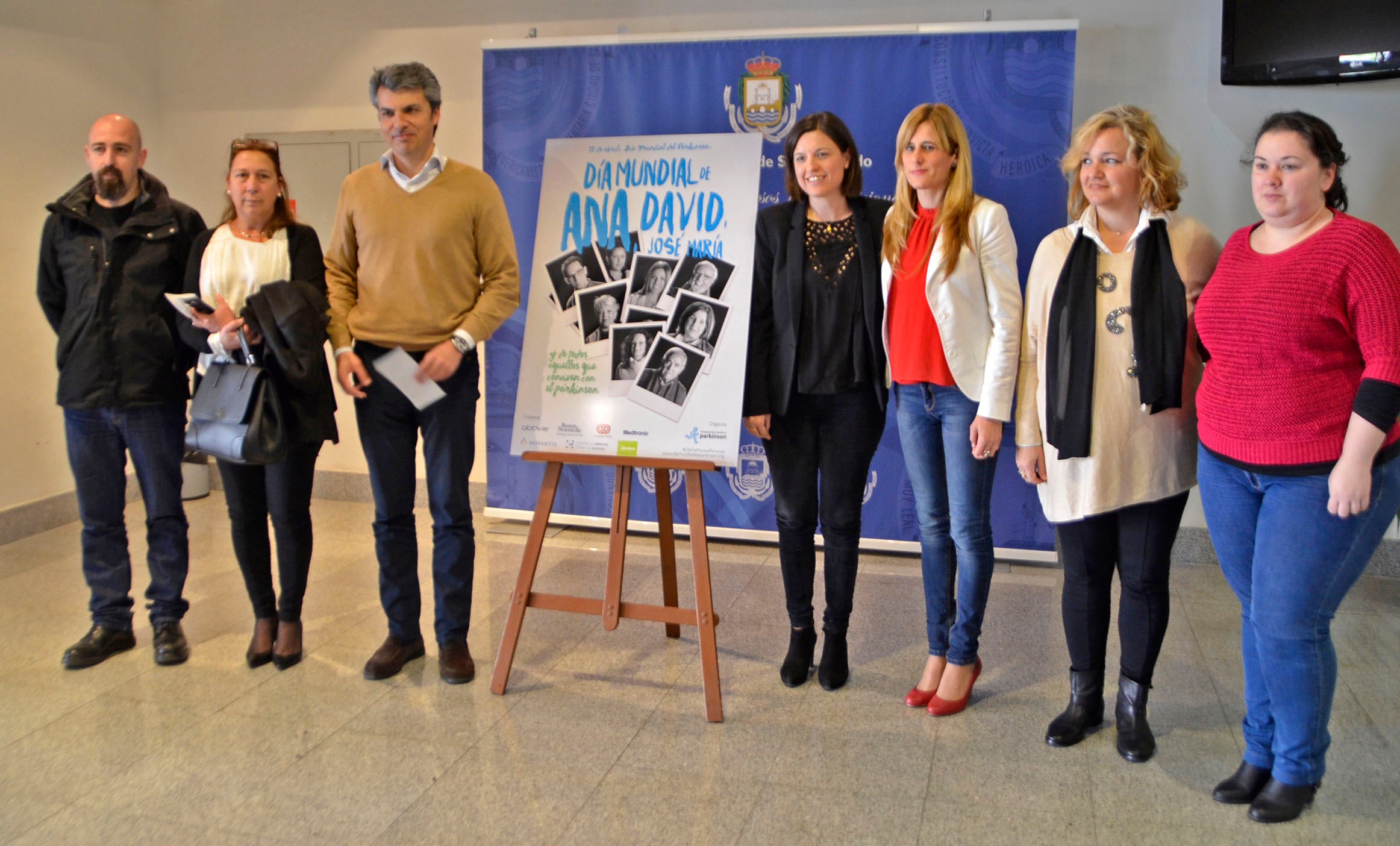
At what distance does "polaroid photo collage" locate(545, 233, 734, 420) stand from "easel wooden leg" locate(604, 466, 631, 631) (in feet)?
0.79

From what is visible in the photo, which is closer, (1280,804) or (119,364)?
(1280,804)

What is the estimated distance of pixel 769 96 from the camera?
13.1 feet

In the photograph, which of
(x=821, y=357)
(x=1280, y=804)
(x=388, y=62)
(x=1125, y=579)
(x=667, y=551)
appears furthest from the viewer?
(x=388, y=62)

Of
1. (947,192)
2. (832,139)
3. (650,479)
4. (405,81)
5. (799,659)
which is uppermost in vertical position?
(405,81)

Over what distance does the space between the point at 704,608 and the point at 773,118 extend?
7.30ft

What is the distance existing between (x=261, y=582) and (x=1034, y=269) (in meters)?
2.41

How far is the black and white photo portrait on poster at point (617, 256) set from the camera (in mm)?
2883

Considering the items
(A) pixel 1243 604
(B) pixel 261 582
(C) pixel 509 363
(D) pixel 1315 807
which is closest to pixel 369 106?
(C) pixel 509 363

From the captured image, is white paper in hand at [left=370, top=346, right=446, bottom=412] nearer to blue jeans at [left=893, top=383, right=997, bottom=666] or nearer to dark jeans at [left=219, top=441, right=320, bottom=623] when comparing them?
dark jeans at [left=219, top=441, right=320, bottom=623]

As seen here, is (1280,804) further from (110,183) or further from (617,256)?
(110,183)

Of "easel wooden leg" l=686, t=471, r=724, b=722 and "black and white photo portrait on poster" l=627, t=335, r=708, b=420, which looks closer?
"easel wooden leg" l=686, t=471, r=724, b=722

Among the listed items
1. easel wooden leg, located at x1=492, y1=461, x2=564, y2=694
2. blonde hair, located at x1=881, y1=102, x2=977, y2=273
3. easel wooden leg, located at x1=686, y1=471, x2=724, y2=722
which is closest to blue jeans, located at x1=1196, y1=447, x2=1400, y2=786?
blonde hair, located at x1=881, y1=102, x2=977, y2=273

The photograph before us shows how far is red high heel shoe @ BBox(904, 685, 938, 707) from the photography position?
8.86 feet

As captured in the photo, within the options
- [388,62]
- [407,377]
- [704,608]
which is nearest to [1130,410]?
[704,608]
